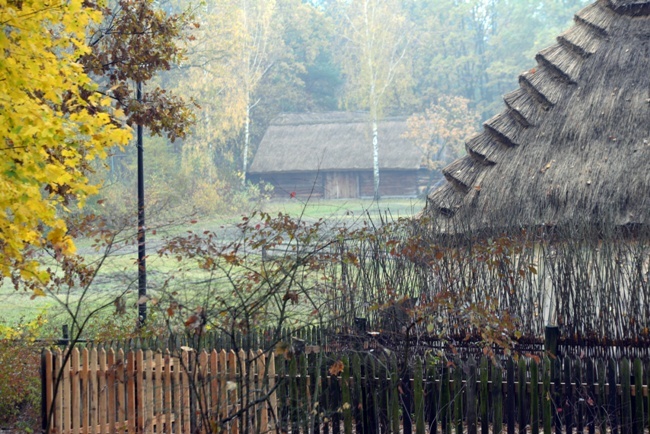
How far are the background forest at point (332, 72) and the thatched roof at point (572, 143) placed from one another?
64.3 feet

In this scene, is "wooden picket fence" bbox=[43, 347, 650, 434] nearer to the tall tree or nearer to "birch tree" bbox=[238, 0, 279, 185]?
"birch tree" bbox=[238, 0, 279, 185]

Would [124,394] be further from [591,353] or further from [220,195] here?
[220,195]

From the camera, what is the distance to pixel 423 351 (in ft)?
24.2

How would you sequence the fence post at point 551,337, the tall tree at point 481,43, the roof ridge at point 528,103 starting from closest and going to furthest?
the fence post at point 551,337 < the roof ridge at point 528,103 < the tall tree at point 481,43

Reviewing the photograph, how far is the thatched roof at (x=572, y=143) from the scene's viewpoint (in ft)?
30.2

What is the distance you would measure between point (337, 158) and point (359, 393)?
32055 millimetres

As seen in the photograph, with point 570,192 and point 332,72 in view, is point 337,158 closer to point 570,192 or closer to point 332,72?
point 332,72

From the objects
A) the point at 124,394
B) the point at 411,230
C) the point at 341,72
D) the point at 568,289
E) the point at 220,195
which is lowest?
the point at 124,394

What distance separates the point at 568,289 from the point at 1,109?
5.48 meters

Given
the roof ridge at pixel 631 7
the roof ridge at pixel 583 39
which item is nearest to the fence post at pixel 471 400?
the roof ridge at pixel 583 39

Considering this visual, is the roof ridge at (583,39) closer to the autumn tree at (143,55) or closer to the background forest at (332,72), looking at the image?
the autumn tree at (143,55)

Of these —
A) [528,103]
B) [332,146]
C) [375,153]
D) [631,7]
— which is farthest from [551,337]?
[332,146]

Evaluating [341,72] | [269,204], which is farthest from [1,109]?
[341,72]

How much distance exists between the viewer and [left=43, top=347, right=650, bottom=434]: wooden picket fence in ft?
18.6
